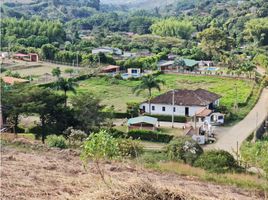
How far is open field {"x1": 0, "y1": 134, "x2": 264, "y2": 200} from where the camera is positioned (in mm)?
6805

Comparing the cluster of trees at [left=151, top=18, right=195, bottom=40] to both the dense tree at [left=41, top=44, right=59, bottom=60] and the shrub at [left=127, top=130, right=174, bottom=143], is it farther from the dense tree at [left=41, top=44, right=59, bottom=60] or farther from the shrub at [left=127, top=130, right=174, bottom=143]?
the shrub at [left=127, top=130, right=174, bottom=143]

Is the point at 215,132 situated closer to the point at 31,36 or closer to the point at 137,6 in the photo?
the point at 31,36

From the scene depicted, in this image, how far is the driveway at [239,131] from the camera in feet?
55.6

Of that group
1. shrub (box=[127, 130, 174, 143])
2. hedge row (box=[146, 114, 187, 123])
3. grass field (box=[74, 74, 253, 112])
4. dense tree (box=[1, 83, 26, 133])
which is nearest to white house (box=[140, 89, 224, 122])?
hedge row (box=[146, 114, 187, 123])

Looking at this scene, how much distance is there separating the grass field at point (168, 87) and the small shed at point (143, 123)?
114 inches

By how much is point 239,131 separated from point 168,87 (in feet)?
32.8

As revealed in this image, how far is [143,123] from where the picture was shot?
19.4 m

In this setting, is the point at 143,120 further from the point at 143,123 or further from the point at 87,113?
the point at 87,113

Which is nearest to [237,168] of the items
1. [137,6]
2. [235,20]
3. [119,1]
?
[235,20]

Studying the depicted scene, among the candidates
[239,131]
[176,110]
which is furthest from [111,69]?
[239,131]

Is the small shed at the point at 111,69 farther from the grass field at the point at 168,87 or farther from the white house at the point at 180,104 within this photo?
the white house at the point at 180,104

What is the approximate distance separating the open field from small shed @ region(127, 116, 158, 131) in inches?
335

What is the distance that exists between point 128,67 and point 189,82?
6000 millimetres

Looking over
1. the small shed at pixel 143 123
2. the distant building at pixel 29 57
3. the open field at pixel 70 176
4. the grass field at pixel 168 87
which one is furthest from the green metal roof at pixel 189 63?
the open field at pixel 70 176
